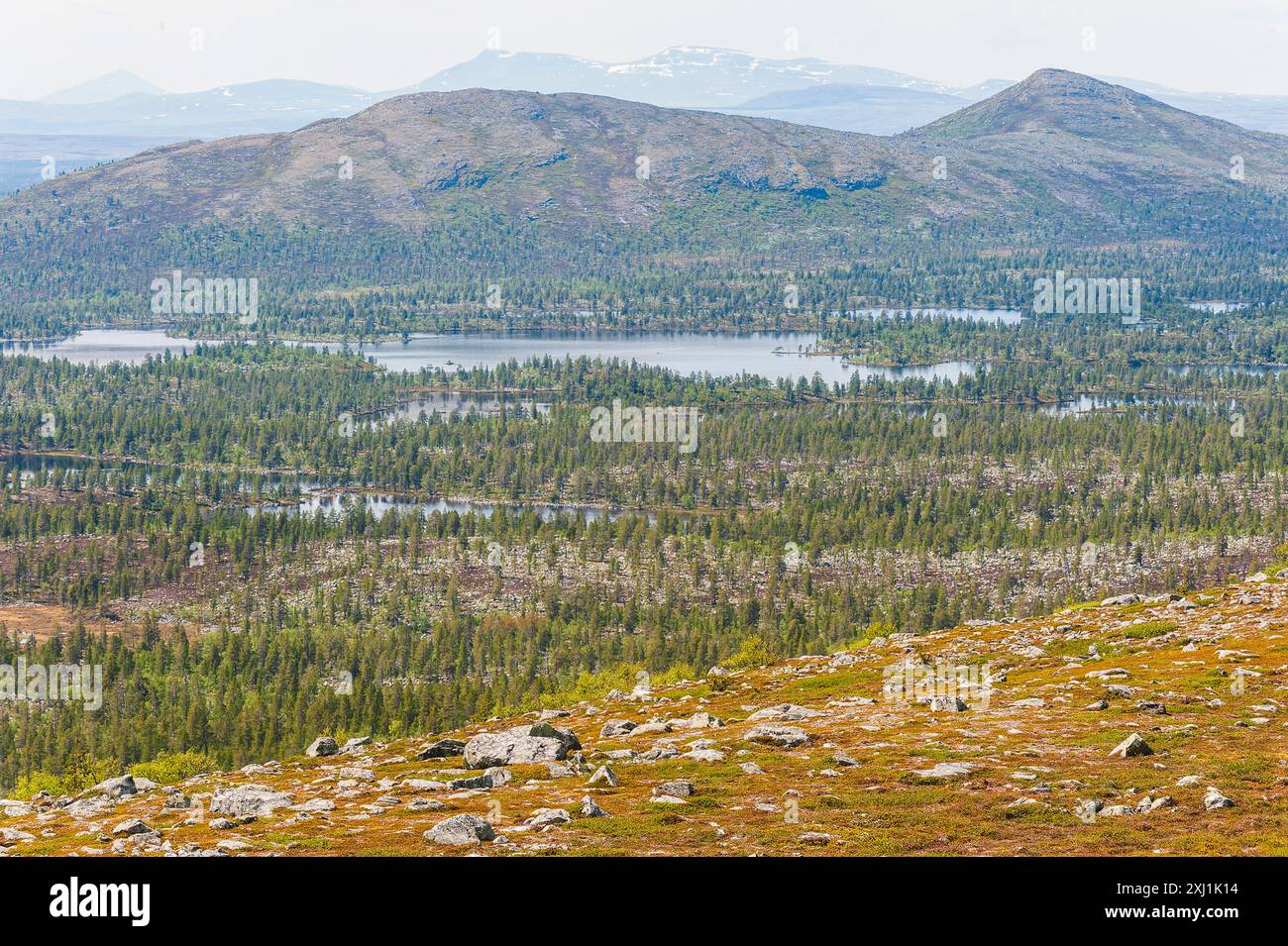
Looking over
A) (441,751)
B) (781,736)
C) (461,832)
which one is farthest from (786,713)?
(461,832)

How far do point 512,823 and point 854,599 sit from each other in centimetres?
12531

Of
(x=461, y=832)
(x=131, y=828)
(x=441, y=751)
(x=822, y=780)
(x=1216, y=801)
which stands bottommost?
(x=441, y=751)

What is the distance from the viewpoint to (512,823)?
4697cm

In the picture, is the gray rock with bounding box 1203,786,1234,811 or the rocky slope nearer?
the rocky slope

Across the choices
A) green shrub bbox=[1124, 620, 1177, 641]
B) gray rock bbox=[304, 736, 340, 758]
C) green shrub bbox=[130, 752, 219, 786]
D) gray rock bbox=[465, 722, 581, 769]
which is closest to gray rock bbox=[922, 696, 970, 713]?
gray rock bbox=[465, 722, 581, 769]

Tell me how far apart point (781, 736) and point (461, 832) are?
20.0 m

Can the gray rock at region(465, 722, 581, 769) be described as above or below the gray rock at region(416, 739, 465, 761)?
above

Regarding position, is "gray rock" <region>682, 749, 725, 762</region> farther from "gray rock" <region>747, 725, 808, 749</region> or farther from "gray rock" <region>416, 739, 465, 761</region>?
"gray rock" <region>416, 739, 465, 761</region>

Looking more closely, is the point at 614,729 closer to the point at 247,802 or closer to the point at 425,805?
the point at 425,805

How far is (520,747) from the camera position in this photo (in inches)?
2355

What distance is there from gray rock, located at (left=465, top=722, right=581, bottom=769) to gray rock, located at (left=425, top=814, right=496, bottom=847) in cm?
1398

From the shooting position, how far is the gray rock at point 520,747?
5906cm

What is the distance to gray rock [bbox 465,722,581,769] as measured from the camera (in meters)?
59.1
